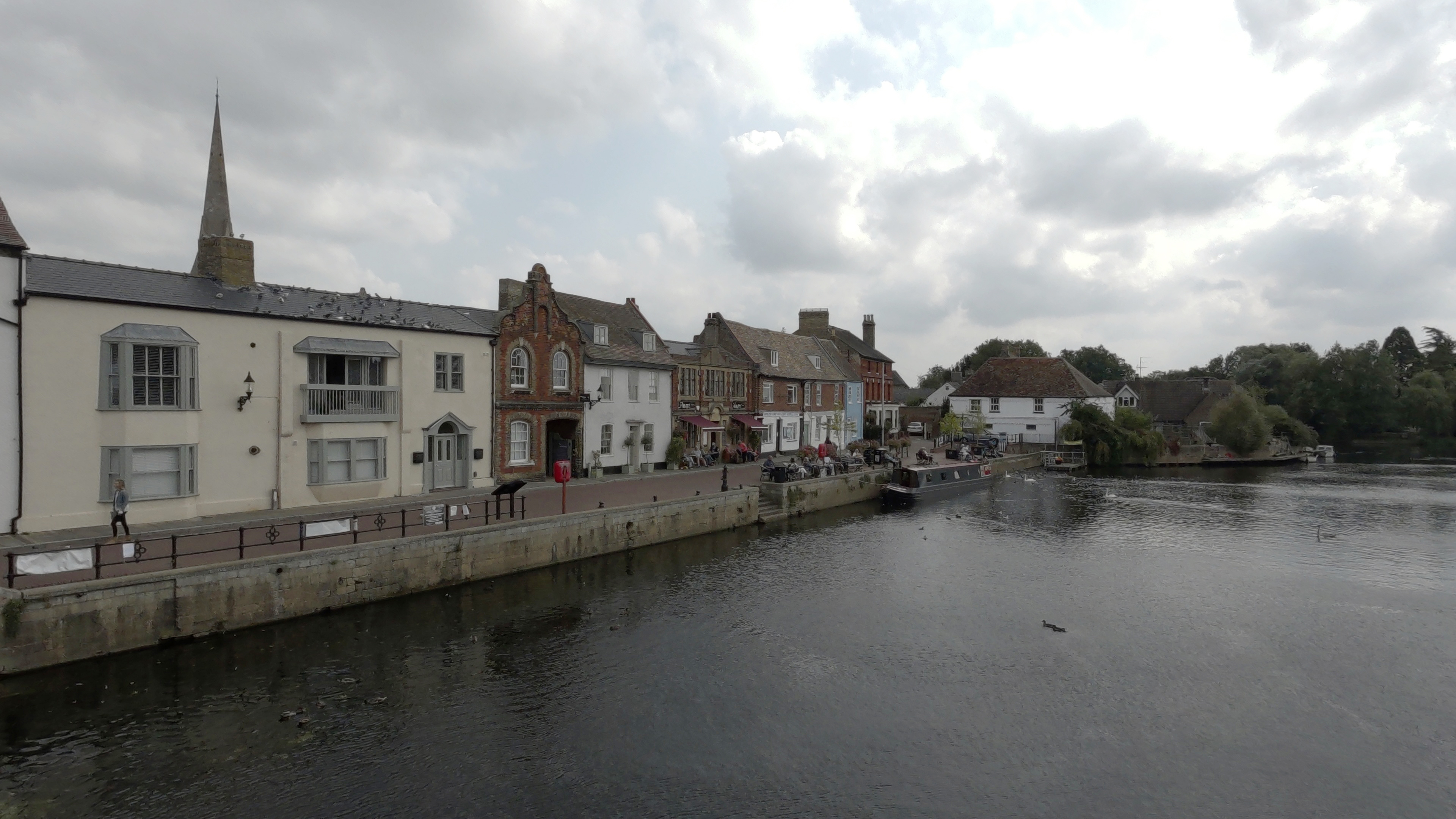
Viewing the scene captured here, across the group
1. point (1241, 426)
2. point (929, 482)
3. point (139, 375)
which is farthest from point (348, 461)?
point (1241, 426)

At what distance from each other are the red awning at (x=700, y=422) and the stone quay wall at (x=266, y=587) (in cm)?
1436

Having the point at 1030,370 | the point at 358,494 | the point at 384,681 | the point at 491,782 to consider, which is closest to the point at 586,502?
the point at 358,494

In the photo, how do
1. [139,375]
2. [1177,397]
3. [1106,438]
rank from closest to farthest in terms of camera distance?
[139,375] < [1106,438] < [1177,397]

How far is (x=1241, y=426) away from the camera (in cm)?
6366

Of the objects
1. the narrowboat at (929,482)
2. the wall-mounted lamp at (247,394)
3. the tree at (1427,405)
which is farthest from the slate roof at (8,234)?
the tree at (1427,405)

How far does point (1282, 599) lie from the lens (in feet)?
70.3

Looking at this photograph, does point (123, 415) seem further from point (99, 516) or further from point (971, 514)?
point (971, 514)

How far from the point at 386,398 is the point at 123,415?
7.12 m

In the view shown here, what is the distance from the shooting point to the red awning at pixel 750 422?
43562 millimetres

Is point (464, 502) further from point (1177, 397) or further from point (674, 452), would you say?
point (1177, 397)

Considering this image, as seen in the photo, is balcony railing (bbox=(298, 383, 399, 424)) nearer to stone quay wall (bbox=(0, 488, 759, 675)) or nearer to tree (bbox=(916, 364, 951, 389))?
stone quay wall (bbox=(0, 488, 759, 675))

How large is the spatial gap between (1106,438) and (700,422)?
3918 centimetres

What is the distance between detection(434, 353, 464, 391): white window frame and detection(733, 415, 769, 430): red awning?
1870 cm

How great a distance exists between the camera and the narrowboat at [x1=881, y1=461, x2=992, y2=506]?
39.4 metres
